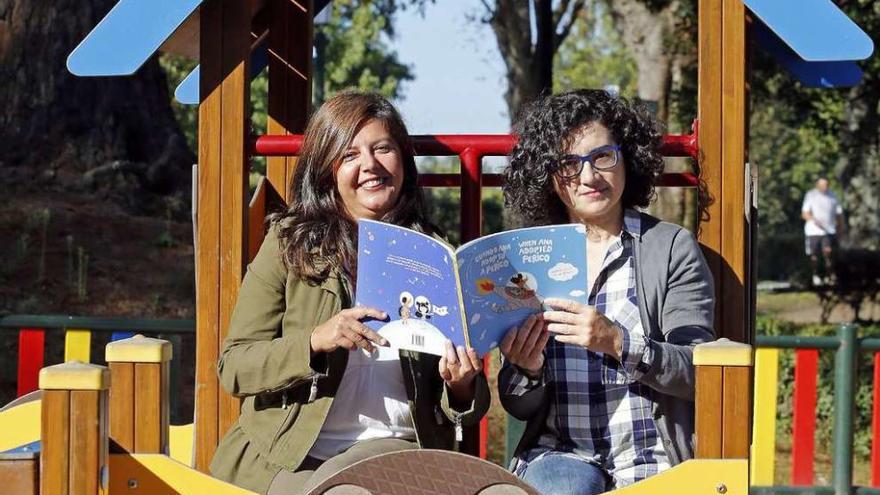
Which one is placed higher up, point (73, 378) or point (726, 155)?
point (726, 155)

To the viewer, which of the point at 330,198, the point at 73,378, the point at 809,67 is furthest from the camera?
the point at 809,67

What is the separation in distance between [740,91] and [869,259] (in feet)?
31.8

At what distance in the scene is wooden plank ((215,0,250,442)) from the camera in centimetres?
351

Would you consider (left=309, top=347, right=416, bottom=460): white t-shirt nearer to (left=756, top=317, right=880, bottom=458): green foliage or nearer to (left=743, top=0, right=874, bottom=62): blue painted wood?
(left=743, top=0, right=874, bottom=62): blue painted wood

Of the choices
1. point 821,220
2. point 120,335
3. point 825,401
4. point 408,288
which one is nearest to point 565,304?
point 408,288

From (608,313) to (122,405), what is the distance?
1.25m

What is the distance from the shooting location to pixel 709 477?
106 inches

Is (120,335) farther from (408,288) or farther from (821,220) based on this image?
(821,220)

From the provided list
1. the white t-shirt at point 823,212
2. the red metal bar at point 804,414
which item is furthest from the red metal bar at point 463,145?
the white t-shirt at point 823,212

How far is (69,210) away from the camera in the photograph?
11008 millimetres

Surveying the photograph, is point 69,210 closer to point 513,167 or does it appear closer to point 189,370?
point 189,370

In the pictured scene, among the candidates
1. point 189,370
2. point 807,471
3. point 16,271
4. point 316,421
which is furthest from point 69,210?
point 316,421

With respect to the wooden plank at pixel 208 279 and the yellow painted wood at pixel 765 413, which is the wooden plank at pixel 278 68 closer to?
the wooden plank at pixel 208 279

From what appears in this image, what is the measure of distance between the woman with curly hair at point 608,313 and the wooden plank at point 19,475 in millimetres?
1114
